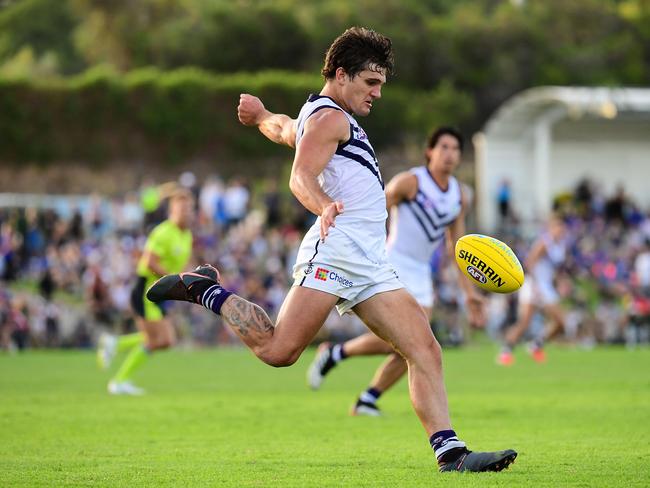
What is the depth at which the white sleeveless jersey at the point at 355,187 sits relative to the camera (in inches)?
298

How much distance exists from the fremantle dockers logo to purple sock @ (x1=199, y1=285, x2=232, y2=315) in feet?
5.46

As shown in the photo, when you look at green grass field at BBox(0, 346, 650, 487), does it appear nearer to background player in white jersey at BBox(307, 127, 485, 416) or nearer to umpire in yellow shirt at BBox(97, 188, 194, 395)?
umpire in yellow shirt at BBox(97, 188, 194, 395)

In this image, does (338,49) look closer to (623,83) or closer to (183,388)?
(183,388)

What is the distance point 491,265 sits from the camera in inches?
318

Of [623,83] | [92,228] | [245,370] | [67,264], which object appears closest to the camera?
[245,370]

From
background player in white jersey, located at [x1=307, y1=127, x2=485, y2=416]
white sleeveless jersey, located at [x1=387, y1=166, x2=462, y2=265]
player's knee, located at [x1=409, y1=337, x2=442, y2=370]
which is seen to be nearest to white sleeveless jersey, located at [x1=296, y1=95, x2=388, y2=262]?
player's knee, located at [x1=409, y1=337, x2=442, y2=370]

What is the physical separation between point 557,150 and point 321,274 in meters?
31.4

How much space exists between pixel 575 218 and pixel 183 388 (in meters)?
18.7

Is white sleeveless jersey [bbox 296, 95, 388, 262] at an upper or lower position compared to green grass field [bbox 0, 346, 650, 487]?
upper

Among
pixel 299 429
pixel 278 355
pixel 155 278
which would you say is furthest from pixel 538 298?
pixel 278 355

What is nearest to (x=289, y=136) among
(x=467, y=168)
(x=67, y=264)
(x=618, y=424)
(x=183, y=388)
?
(x=618, y=424)

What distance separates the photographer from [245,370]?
19594mm

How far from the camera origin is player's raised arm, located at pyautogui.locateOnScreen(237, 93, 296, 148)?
8094 mm

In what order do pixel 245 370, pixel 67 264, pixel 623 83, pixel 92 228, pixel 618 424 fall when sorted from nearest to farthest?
pixel 618 424
pixel 245 370
pixel 67 264
pixel 92 228
pixel 623 83
